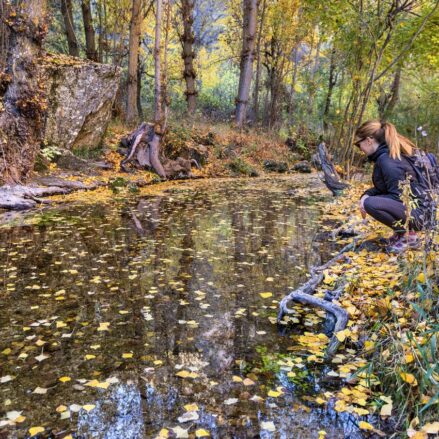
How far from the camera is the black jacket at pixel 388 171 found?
16.0ft

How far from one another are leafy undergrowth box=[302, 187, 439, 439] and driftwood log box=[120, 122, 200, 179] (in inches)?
398

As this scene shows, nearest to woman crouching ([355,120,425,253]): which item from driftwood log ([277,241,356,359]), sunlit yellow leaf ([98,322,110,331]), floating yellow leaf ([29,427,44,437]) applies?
driftwood log ([277,241,356,359])

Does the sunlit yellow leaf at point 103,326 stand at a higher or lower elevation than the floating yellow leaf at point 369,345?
lower

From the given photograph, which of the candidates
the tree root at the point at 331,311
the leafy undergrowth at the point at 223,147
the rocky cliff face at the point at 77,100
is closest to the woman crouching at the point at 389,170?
the tree root at the point at 331,311

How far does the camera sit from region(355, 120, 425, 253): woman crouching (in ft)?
16.0

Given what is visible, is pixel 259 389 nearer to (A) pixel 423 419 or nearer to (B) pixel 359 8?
(A) pixel 423 419

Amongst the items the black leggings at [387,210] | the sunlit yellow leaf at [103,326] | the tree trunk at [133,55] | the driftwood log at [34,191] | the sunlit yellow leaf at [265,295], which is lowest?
the driftwood log at [34,191]

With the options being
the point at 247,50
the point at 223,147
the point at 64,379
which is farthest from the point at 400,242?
the point at 247,50

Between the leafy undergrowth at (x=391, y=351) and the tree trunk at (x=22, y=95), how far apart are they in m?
7.75

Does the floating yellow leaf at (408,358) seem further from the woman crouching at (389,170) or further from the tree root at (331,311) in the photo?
the woman crouching at (389,170)

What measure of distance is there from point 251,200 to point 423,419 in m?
9.00

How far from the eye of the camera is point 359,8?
11742 mm

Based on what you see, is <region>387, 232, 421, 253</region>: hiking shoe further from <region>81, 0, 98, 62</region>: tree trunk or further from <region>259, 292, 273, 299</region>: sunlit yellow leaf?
<region>81, 0, 98, 62</region>: tree trunk

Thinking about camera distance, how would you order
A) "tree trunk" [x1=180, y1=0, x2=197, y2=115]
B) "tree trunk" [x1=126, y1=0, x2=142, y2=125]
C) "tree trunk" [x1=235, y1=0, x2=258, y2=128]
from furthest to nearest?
"tree trunk" [x1=180, y1=0, x2=197, y2=115] < "tree trunk" [x1=235, y1=0, x2=258, y2=128] < "tree trunk" [x1=126, y1=0, x2=142, y2=125]
